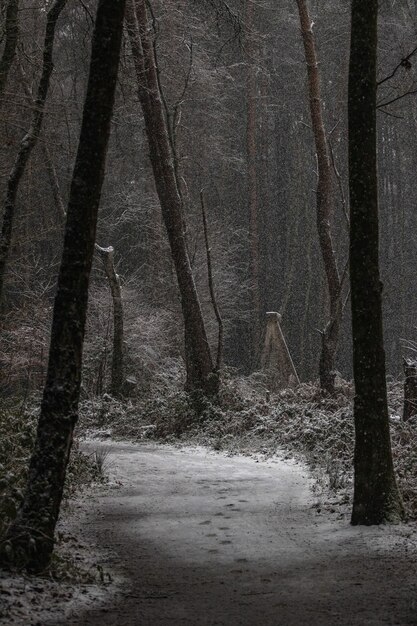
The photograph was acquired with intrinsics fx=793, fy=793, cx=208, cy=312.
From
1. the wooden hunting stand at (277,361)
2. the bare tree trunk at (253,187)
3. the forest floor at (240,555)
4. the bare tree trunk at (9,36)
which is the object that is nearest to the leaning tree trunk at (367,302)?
the forest floor at (240,555)

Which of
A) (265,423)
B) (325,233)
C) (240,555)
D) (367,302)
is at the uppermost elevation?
(325,233)

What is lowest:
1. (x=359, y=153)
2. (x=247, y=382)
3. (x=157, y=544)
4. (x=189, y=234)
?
(x=157, y=544)

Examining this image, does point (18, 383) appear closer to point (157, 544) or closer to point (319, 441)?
point (319, 441)

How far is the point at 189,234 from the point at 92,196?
865 inches

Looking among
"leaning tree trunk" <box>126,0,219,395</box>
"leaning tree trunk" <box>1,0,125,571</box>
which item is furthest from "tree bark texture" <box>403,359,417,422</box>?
"leaning tree trunk" <box>1,0,125,571</box>

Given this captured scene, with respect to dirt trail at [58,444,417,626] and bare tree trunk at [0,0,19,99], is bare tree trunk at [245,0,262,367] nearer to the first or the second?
bare tree trunk at [0,0,19,99]

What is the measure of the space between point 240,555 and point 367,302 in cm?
264

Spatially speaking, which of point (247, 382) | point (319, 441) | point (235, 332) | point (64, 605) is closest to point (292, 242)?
point (235, 332)

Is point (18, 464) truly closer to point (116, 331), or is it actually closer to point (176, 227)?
point (176, 227)

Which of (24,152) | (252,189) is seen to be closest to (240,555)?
(24,152)

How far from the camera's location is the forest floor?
17.8ft

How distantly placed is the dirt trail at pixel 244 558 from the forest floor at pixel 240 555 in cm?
1

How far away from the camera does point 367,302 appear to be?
763cm

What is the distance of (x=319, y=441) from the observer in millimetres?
12734
